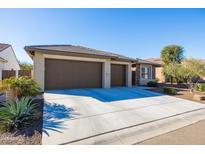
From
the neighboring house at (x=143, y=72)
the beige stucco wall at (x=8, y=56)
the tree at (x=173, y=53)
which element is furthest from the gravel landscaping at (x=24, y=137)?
the tree at (x=173, y=53)

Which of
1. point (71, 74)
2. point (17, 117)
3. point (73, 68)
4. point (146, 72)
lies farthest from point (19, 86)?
point (146, 72)

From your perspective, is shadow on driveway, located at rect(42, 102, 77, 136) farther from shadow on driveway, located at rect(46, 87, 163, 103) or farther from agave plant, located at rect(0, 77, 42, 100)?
shadow on driveway, located at rect(46, 87, 163, 103)

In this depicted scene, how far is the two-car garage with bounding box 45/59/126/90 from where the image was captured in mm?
11281

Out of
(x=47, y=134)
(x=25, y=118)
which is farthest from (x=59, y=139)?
(x=25, y=118)

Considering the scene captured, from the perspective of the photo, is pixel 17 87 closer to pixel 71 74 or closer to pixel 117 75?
pixel 71 74

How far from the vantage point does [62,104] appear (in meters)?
7.38

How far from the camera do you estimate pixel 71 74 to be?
12.1 metres

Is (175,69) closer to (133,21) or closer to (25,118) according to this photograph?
(133,21)

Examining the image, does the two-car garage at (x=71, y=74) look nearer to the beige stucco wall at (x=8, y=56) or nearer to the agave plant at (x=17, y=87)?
the agave plant at (x=17, y=87)

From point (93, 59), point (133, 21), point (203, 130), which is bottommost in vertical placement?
point (203, 130)

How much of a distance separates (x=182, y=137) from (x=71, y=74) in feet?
30.8

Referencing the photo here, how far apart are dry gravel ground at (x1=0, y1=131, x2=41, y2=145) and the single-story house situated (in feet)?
22.0

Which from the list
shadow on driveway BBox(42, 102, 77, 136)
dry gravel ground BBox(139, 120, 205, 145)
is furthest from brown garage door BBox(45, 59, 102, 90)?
dry gravel ground BBox(139, 120, 205, 145)

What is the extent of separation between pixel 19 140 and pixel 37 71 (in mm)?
7280
